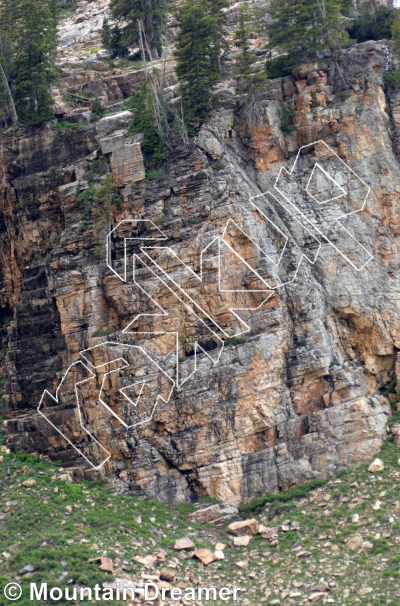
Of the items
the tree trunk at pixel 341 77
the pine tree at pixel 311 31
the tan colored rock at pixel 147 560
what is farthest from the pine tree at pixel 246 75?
the tan colored rock at pixel 147 560

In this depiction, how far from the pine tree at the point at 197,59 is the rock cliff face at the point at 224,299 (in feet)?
4.00

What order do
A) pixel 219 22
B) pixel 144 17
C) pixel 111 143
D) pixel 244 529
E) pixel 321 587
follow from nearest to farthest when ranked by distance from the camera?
pixel 321 587, pixel 244 529, pixel 111 143, pixel 219 22, pixel 144 17

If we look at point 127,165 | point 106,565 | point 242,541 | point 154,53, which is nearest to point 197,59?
point 127,165

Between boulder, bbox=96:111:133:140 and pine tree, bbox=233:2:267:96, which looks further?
boulder, bbox=96:111:133:140

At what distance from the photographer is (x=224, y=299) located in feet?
115

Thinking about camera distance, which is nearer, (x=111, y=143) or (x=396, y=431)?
(x=396, y=431)

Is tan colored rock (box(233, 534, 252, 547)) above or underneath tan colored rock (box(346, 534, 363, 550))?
underneath

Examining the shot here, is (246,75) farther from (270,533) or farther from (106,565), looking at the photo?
(106,565)

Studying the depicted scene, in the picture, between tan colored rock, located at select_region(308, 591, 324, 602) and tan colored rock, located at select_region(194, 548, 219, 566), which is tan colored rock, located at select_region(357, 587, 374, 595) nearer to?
tan colored rock, located at select_region(308, 591, 324, 602)

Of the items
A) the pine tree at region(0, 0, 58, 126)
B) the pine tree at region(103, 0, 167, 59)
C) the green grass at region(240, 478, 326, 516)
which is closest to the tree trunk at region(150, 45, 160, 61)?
the pine tree at region(103, 0, 167, 59)

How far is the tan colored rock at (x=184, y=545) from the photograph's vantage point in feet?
101

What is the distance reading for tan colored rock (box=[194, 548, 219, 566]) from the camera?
30328mm
